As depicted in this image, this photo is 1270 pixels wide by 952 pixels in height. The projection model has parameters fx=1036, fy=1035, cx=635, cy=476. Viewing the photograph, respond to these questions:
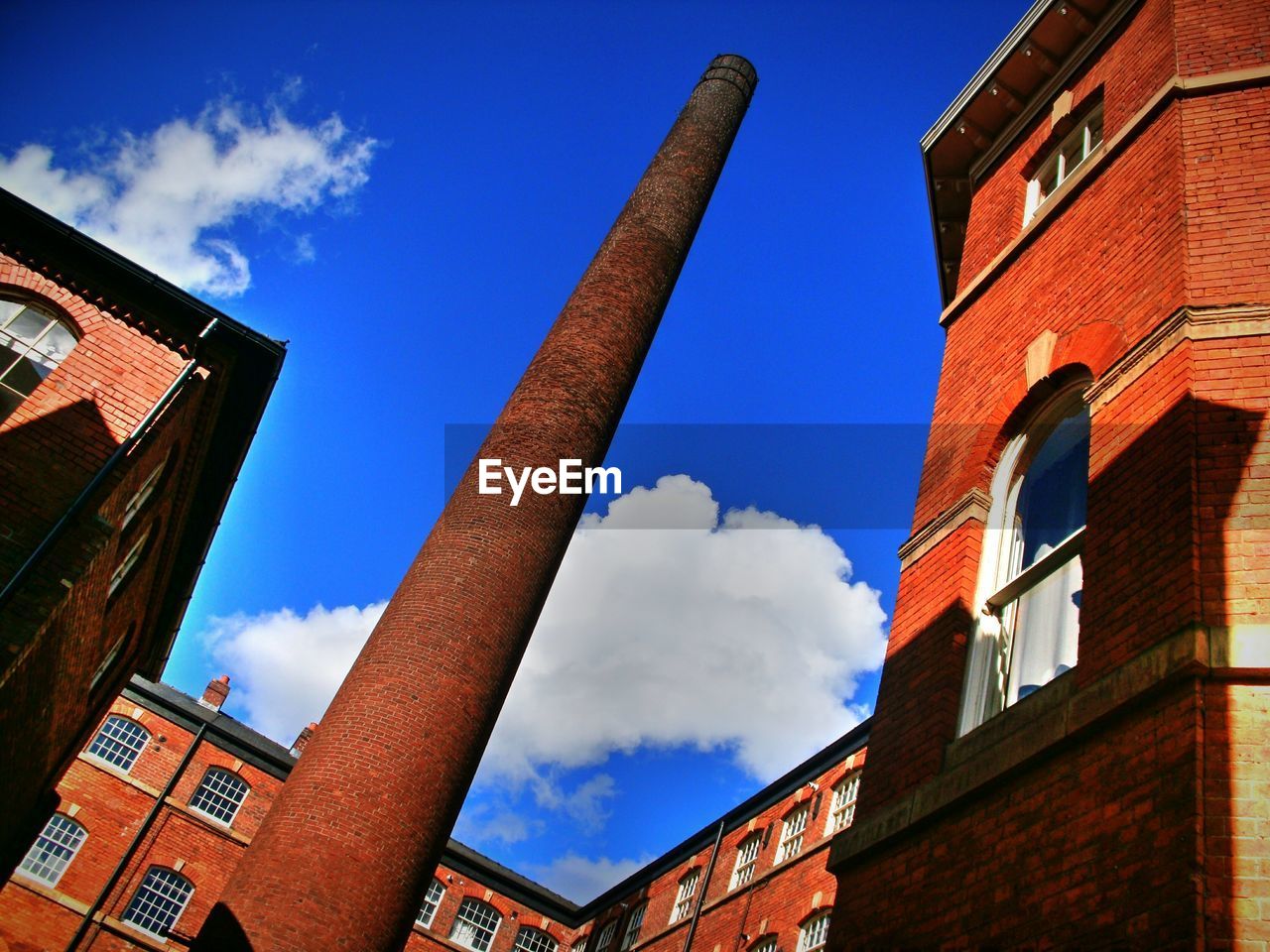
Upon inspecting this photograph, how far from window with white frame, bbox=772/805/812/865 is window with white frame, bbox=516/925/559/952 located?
1206 centimetres

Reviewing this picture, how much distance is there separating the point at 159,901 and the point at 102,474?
20257 millimetres

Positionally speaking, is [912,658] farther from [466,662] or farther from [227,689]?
[227,689]

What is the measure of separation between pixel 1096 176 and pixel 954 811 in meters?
5.17

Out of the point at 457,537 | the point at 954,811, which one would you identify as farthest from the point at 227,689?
the point at 954,811

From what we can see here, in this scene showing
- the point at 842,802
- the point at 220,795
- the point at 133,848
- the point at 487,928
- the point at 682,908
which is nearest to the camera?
the point at 842,802

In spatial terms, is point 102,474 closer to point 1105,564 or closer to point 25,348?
point 25,348

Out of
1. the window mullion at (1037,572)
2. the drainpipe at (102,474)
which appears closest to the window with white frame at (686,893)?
the drainpipe at (102,474)

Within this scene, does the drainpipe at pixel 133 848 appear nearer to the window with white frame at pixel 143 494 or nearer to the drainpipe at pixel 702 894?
the drainpipe at pixel 702 894

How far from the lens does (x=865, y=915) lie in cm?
536

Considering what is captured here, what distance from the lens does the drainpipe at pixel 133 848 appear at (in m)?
24.1

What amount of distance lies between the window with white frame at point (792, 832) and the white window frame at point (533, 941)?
12.0m

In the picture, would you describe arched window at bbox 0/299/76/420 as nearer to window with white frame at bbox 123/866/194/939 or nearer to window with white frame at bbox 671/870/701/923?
window with white frame at bbox 123/866/194/939

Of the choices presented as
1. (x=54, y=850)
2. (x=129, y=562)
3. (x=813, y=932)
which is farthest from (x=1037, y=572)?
(x=54, y=850)

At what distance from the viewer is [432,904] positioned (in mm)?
30297
